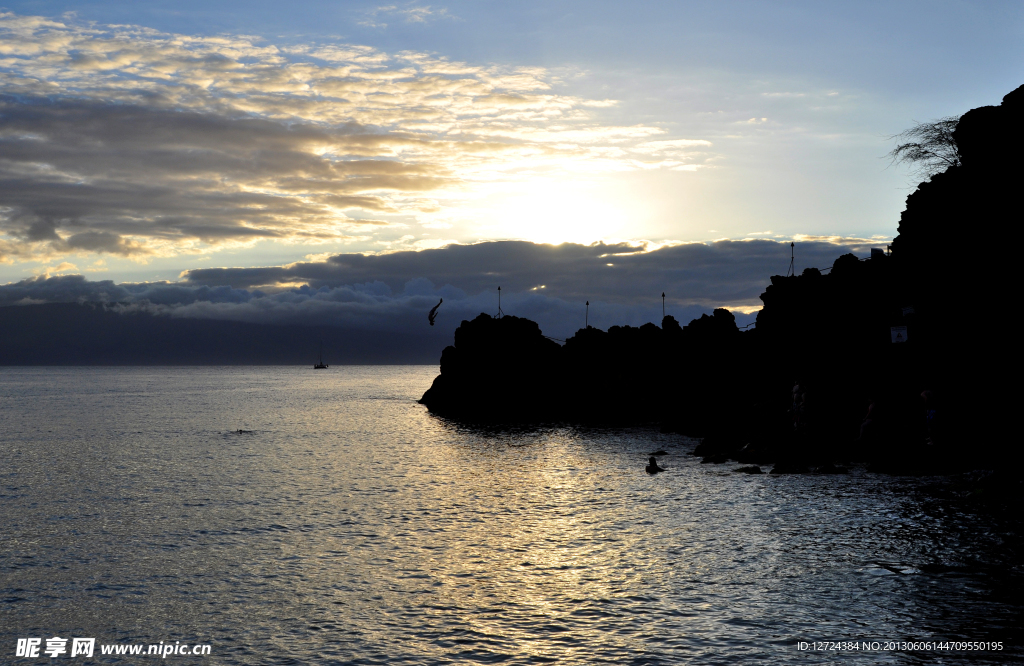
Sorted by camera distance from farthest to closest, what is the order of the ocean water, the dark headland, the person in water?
the person in water, the dark headland, the ocean water

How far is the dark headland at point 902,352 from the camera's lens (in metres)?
35.7

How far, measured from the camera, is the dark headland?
3566cm

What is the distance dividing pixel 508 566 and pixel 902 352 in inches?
1270

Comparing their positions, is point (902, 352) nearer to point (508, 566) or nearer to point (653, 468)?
point (653, 468)

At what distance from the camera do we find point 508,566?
22188 mm

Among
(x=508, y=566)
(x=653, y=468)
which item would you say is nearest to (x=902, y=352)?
(x=653, y=468)

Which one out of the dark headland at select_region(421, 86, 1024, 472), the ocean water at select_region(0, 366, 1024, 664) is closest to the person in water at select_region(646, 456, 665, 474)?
the ocean water at select_region(0, 366, 1024, 664)

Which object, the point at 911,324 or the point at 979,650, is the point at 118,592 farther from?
the point at 911,324

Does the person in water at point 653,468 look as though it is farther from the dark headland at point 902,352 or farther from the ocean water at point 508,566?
the dark headland at point 902,352

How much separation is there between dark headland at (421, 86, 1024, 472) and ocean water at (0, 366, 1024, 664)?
4.95m

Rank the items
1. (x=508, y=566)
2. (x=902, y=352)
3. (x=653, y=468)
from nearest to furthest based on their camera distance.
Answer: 1. (x=508, y=566)
2. (x=653, y=468)
3. (x=902, y=352)

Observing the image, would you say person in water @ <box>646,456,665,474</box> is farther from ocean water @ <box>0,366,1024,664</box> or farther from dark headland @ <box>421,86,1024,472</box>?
dark headland @ <box>421,86,1024,472</box>

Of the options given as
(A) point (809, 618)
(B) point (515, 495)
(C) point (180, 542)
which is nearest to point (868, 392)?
(B) point (515, 495)

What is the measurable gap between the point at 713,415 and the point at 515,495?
34.2 m
